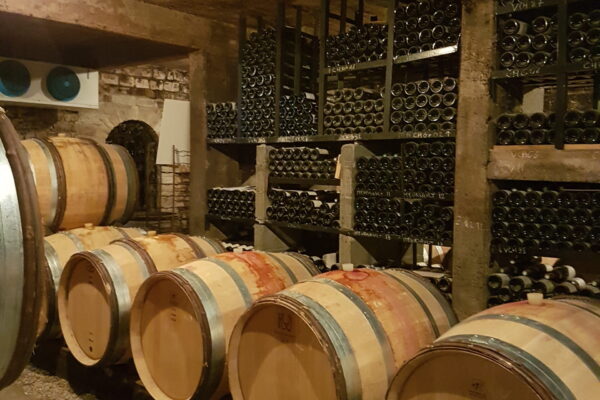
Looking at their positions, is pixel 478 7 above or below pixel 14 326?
above

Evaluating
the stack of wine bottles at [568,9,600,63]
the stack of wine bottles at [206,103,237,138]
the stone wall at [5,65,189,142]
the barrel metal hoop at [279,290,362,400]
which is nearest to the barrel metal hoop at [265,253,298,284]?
the barrel metal hoop at [279,290,362,400]

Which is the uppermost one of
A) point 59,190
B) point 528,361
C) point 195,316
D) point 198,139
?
point 198,139

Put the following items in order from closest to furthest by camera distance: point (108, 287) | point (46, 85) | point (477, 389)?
1. point (477, 389)
2. point (108, 287)
3. point (46, 85)

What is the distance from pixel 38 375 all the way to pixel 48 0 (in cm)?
353

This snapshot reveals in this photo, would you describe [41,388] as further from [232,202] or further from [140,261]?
[232,202]

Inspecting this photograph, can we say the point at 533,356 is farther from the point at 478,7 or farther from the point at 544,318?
the point at 478,7

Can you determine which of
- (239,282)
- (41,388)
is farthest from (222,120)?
(41,388)

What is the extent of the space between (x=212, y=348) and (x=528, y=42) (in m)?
2.75

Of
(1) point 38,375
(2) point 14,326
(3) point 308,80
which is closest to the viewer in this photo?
(2) point 14,326

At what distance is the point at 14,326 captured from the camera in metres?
2.01

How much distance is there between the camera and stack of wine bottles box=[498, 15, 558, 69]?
3.44 metres

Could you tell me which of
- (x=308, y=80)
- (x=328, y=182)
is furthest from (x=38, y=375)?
(x=308, y=80)

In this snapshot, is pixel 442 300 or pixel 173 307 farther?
pixel 173 307

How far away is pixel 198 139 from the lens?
6.39 meters
